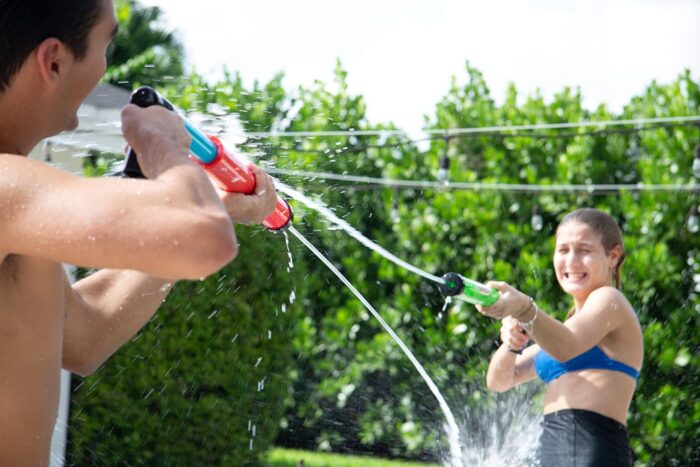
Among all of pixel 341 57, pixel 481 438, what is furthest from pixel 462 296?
pixel 341 57

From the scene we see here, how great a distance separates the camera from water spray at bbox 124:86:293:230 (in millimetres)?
1449

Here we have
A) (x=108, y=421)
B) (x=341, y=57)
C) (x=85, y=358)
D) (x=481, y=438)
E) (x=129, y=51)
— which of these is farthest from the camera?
(x=129, y=51)

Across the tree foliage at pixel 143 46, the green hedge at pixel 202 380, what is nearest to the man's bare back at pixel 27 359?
the green hedge at pixel 202 380

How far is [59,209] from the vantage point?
1.20m

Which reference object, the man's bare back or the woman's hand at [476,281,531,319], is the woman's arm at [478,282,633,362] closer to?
the woman's hand at [476,281,531,319]

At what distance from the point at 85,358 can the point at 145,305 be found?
15 centimetres

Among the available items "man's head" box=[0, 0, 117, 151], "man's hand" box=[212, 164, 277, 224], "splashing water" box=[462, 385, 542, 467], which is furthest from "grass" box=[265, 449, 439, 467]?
"man's head" box=[0, 0, 117, 151]

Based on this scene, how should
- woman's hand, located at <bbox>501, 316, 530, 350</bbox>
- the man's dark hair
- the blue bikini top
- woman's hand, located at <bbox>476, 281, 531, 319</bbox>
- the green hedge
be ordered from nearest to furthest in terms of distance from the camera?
1. the man's dark hair
2. woman's hand, located at <bbox>476, 281, 531, 319</bbox>
3. the blue bikini top
4. woman's hand, located at <bbox>501, 316, 530, 350</bbox>
5. the green hedge

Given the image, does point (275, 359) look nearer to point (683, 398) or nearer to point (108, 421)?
point (108, 421)

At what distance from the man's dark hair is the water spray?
12cm

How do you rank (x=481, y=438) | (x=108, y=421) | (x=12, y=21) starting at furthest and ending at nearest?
(x=108, y=421) → (x=481, y=438) → (x=12, y=21)

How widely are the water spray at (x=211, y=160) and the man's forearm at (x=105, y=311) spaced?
299 mm

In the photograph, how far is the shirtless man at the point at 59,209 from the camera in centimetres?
121

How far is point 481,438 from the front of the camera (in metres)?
4.87
